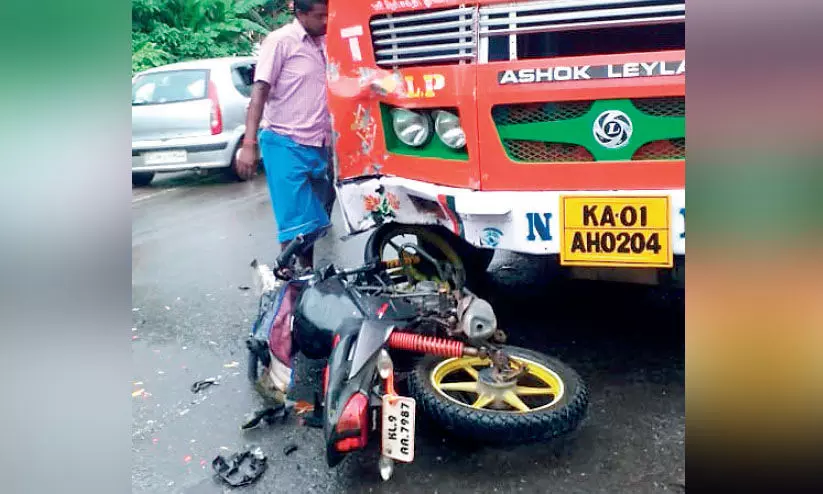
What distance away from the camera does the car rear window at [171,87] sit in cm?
952

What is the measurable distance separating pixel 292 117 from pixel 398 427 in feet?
7.32

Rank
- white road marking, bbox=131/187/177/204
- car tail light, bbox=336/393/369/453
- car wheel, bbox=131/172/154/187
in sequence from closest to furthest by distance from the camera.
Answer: car tail light, bbox=336/393/369/453 → white road marking, bbox=131/187/177/204 → car wheel, bbox=131/172/154/187

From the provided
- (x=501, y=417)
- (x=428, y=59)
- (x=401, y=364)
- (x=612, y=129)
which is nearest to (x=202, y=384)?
(x=401, y=364)

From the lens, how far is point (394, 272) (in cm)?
391

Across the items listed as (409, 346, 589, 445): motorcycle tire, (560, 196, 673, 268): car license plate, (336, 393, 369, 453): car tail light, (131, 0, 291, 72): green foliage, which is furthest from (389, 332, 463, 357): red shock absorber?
(131, 0, 291, 72): green foliage

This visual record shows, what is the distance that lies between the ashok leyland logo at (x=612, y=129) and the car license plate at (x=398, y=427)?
1.29m

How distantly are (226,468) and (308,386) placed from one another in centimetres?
68

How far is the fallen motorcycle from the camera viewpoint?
2.54 meters

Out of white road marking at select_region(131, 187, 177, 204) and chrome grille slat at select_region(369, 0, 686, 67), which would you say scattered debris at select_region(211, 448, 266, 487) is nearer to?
chrome grille slat at select_region(369, 0, 686, 67)

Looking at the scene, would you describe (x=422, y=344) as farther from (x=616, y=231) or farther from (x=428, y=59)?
(x=428, y=59)

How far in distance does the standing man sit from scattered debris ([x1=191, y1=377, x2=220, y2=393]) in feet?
3.17

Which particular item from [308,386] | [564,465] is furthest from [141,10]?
[564,465]
